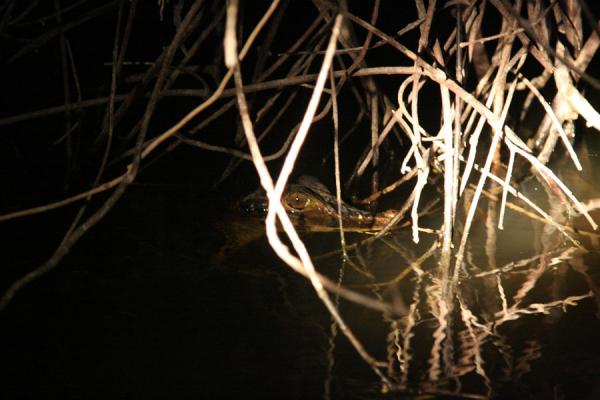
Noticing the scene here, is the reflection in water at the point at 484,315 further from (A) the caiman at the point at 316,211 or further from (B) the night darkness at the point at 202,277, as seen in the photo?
(A) the caiman at the point at 316,211

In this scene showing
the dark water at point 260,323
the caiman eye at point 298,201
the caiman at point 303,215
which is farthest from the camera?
the caiman eye at point 298,201

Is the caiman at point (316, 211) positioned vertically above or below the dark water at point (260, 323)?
above

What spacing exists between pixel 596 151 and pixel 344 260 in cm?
260

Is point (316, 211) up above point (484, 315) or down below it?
above

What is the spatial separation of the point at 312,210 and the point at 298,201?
95 mm

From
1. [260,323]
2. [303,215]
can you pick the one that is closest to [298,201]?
[303,215]

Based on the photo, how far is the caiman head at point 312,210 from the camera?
11.8 ft

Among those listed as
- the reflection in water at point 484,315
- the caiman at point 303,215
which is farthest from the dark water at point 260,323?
the caiman at point 303,215

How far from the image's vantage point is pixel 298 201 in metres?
3.82

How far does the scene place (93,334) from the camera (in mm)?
2340

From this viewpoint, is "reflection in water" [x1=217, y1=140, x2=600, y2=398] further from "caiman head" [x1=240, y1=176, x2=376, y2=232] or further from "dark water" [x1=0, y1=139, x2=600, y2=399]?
"caiman head" [x1=240, y1=176, x2=376, y2=232]

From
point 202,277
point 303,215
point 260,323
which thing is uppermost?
point 303,215

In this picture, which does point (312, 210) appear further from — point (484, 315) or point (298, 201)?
point (484, 315)

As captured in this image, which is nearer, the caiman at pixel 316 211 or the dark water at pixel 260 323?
the dark water at pixel 260 323
